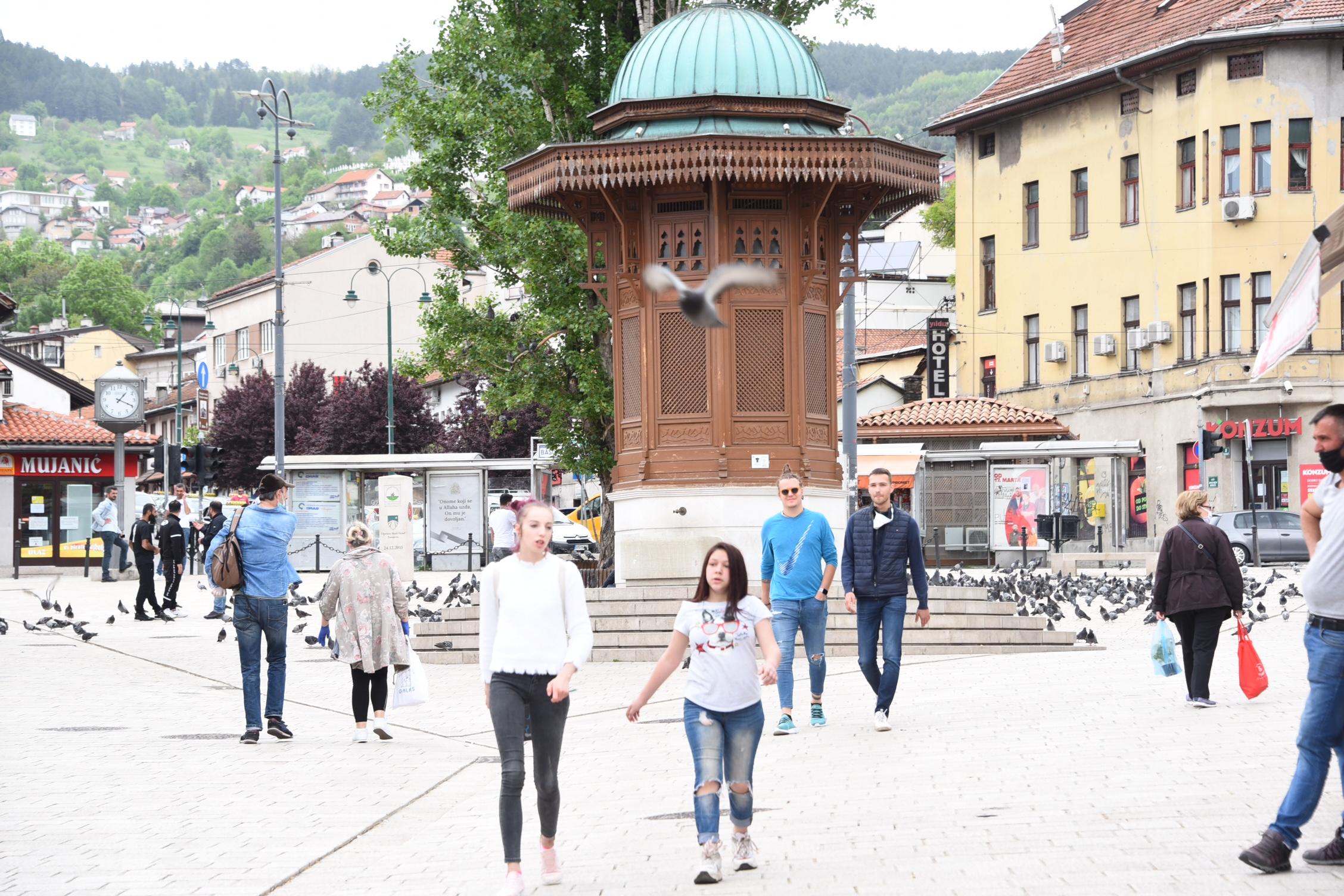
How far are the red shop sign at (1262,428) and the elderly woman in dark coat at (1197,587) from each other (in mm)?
31517

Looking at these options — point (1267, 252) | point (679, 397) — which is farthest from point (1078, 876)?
point (1267, 252)

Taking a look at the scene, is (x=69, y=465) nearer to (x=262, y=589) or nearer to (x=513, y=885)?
(x=262, y=589)

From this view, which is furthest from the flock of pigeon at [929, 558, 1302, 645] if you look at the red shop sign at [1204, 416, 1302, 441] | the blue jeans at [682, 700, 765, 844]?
the blue jeans at [682, 700, 765, 844]

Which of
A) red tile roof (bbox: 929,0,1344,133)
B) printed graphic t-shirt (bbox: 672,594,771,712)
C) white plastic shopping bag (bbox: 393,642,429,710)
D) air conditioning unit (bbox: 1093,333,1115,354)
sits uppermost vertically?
red tile roof (bbox: 929,0,1344,133)

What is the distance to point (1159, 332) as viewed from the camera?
46.8 meters

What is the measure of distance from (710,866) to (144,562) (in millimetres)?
21893

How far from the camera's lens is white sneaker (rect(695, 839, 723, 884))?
7875 mm

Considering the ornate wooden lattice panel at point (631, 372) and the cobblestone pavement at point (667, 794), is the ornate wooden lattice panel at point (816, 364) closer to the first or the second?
the ornate wooden lattice panel at point (631, 372)

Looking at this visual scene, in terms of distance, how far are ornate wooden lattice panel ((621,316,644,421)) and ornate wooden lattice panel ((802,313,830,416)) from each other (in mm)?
2019

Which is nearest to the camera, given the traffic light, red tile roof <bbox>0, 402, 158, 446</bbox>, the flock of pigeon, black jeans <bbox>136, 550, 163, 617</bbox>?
the flock of pigeon

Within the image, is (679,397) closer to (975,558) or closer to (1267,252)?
(975,558)

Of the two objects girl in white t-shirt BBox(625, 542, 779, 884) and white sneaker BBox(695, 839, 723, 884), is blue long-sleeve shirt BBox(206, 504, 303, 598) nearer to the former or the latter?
girl in white t-shirt BBox(625, 542, 779, 884)

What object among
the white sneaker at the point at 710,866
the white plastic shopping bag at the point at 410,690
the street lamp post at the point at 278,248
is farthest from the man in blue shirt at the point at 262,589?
the street lamp post at the point at 278,248

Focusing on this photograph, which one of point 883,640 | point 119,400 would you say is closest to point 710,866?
point 883,640
